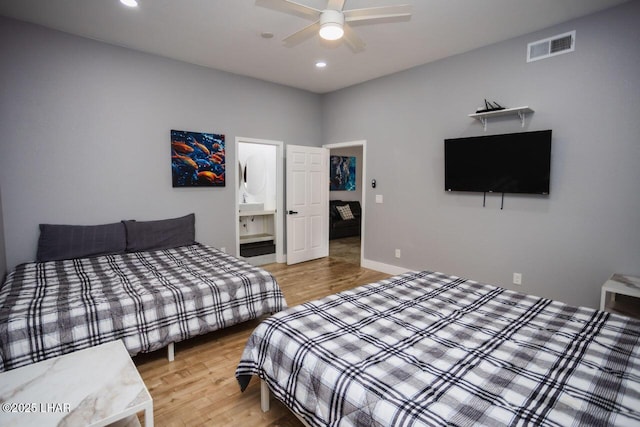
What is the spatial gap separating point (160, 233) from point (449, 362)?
360cm

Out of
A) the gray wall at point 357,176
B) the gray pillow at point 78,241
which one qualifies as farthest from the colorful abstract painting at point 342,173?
the gray pillow at point 78,241

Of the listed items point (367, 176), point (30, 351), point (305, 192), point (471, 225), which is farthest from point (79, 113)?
point (471, 225)

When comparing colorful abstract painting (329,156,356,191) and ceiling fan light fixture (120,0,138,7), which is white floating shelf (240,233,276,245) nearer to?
colorful abstract painting (329,156,356,191)

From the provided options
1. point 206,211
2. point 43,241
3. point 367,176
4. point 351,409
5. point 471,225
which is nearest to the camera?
point 351,409

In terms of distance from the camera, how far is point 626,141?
9.25ft

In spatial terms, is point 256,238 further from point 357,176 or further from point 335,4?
point 335,4

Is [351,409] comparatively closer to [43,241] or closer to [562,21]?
[43,241]

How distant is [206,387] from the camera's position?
7.19ft

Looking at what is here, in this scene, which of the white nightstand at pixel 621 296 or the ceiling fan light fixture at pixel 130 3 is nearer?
the white nightstand at pixel 621 296

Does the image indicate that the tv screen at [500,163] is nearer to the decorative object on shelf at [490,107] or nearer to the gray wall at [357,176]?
the decorative object on shelf at [490,107]

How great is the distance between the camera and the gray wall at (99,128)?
3264 millimetres

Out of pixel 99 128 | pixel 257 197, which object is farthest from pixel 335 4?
pixel 257 197

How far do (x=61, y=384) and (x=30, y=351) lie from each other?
0.83m

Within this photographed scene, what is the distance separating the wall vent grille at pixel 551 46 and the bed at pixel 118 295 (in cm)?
348
